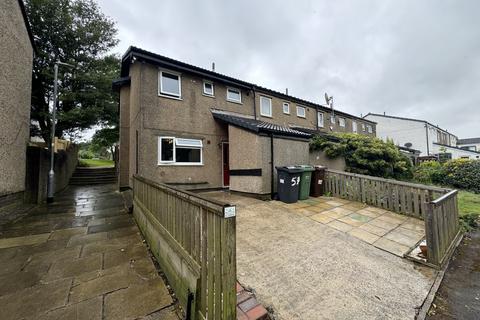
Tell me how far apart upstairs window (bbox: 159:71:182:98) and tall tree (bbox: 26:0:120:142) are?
8.50 metres

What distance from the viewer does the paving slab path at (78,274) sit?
7.64 ft

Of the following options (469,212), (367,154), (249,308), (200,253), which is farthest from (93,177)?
(469,212)

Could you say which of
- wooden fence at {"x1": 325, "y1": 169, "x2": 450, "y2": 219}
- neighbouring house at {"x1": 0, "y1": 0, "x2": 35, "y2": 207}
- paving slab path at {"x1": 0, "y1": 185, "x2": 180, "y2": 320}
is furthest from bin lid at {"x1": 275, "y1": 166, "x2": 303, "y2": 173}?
neighbouring house at {"x1": 0, "y1": 0, "x2": 35, "y2": 207}


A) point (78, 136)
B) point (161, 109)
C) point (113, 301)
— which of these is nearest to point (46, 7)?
point (78, 136)

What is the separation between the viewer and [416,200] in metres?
5.93

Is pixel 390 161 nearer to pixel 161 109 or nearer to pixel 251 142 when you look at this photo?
pixel 251 142

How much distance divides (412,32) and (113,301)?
1603 cm

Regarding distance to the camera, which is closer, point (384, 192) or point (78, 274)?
point (78, 274)

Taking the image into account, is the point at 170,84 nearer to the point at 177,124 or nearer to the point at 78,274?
the point at 177,124

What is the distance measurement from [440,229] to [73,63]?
20.8 meters

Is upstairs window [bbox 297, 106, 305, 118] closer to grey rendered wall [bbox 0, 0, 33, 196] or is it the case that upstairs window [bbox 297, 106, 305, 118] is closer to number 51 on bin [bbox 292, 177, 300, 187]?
number 51 on bin [bbox 292, 177, 300, 187]

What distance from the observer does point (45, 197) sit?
8.14 metres

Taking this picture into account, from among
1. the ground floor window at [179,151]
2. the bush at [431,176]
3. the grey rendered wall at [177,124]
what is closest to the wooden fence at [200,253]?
the grey rendered wall at [177,124]

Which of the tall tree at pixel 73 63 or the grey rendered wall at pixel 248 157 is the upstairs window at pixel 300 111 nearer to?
the grey rendered wall at pixel 248 157
